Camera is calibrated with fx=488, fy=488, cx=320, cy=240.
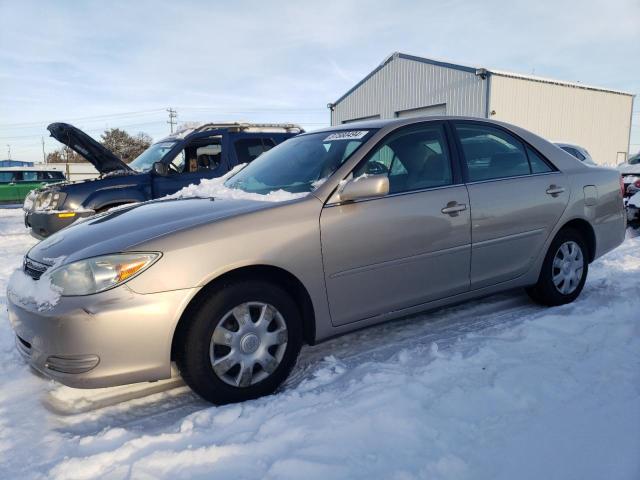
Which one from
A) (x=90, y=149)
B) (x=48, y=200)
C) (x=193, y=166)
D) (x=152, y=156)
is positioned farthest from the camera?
(x=152, y=156)

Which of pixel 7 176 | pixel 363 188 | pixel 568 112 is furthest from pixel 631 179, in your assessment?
pixel 7 176

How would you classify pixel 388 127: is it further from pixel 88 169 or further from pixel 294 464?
pixel 88 169

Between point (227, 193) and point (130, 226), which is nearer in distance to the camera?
point (130, 226)

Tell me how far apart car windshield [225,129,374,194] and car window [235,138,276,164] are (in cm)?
373

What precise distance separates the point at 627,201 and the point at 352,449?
757 cm

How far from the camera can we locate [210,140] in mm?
7641

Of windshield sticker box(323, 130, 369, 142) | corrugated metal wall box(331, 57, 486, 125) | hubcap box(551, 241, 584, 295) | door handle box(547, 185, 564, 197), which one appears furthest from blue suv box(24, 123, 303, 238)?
corrugated metal wall box(331, 57, 486, 125)

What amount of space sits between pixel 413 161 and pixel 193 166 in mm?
4819

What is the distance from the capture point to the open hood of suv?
765cm

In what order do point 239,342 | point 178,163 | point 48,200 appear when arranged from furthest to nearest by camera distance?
point 178,163 → point 48,200 → point 239,342

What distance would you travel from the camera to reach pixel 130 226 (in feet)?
9.09

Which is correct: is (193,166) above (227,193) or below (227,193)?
above

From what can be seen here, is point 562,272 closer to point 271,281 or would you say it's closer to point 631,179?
point 271,281

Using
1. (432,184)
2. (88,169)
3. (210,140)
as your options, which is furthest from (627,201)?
(88,169)
